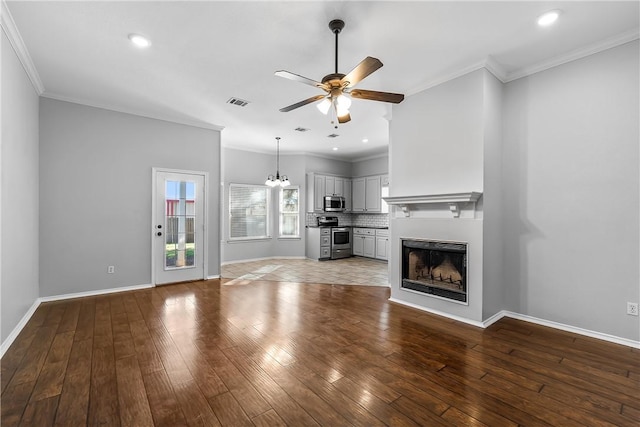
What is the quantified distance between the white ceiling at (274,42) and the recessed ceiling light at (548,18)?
0.05m

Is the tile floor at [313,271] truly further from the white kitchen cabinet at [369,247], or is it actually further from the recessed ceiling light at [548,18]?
the recessed ceiling light at [548,18]

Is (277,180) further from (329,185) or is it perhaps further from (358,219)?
(358,219)

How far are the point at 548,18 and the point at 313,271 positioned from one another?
5.45 m

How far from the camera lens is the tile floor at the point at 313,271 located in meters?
5.69

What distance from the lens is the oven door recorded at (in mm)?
8266

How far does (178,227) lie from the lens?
17.6 feet

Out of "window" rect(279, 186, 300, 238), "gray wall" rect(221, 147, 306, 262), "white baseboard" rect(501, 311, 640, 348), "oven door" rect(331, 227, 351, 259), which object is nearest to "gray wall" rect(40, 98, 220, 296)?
"gray wall" rect(221, 147, 306, 262)

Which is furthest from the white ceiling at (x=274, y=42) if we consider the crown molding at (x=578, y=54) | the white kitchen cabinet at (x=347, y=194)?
the white kitchen cabinet at (x=347, y=194)

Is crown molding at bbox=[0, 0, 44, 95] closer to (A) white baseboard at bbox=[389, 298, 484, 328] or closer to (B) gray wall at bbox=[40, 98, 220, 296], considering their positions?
(B) gray wall at bbox=[40, 98, 220, 296]

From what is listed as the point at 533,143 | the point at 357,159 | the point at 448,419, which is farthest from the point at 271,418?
the point at 357,159

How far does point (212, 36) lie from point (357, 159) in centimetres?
667

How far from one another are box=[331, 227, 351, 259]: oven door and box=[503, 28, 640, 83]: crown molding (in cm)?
548

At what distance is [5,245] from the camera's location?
9.08ft

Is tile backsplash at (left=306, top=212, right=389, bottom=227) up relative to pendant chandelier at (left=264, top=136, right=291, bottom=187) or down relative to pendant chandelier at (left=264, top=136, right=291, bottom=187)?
down
